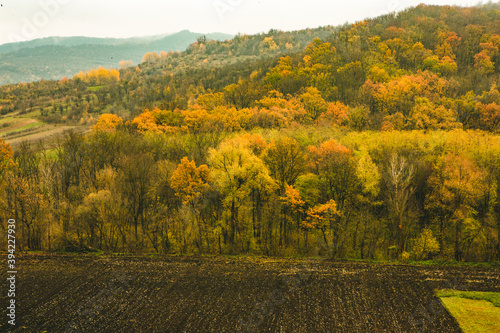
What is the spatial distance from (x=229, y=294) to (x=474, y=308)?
58.0 ft

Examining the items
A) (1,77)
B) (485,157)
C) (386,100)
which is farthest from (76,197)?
(1,77)

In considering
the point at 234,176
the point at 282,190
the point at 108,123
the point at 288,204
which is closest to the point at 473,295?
the point at 288,204

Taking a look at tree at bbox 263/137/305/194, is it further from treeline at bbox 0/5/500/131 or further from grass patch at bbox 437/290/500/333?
treeline at bbox 0/5/500/131

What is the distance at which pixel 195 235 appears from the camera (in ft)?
123

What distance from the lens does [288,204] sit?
124ft

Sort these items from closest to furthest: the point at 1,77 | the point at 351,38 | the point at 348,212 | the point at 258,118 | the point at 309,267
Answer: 1. the point at 309,267
2. the point at 348,212
3. the point at 258,118
4. the point at 351,38
5. the point at 1,77

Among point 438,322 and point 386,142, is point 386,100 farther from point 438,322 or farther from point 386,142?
point 438,322

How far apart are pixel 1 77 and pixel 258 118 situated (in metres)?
180

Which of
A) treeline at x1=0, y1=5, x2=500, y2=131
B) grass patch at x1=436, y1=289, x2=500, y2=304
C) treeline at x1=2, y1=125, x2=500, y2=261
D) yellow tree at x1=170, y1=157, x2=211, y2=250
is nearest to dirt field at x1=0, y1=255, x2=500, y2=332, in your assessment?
grass patch at x1=436, y1=289, x2=500, y2=304

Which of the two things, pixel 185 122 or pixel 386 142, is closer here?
pixel 386 142

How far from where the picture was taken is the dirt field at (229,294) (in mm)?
22906

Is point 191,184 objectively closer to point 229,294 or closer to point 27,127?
point 229,294

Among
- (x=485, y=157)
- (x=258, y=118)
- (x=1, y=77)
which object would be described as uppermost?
(x=1, y=77)

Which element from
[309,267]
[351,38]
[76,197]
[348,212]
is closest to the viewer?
[309,267]
